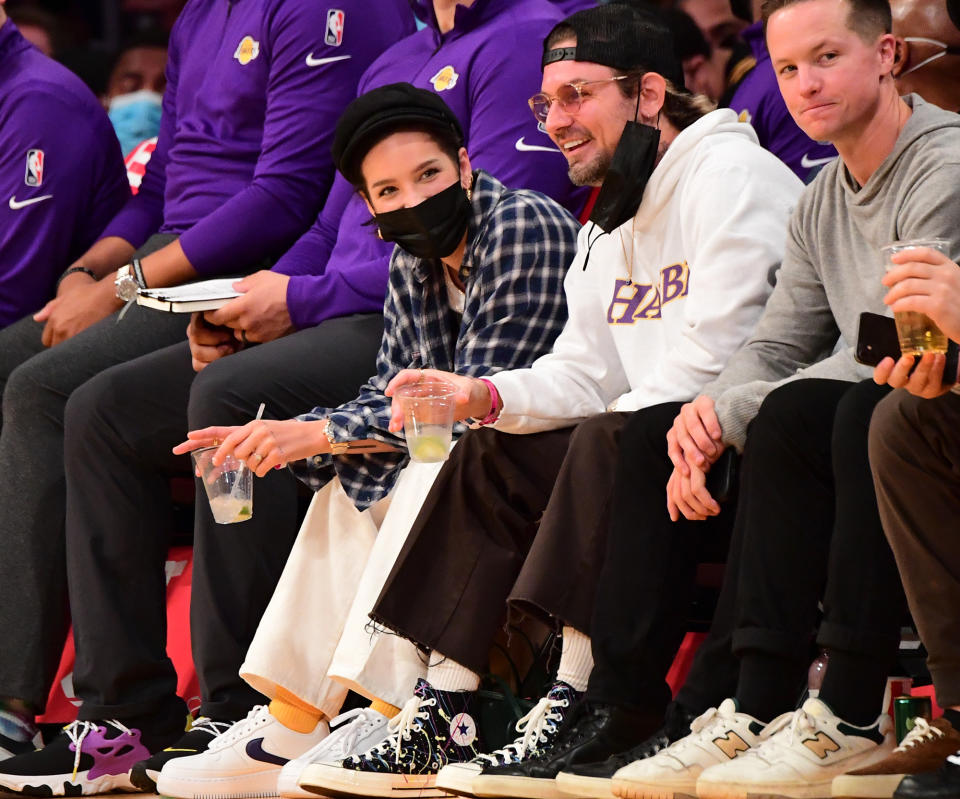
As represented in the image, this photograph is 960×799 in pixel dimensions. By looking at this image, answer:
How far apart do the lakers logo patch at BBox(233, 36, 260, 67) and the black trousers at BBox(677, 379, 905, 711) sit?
2.19 m

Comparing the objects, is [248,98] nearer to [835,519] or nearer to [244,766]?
[244,766]

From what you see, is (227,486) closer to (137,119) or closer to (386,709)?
(386,709)

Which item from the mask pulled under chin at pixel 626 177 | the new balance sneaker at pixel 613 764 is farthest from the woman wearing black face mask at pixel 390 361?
the new balance sneaker at pixel 613 764

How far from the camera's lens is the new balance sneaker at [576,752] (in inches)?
91.7

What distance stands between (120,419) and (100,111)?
1.39 meters

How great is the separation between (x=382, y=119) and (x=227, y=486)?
0.83m

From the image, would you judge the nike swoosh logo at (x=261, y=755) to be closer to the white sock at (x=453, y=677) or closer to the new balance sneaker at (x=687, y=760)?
the white sock at (x=453, y=677)

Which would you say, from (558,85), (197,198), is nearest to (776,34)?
(558,85)

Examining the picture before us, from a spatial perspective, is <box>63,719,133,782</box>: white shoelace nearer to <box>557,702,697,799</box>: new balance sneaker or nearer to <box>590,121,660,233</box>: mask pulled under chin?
<box>557,702,697,799</box>: new balance sneaker

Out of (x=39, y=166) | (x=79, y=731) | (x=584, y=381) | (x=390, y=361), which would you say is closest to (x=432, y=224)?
(x=390, y=361)

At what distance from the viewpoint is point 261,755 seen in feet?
9.81

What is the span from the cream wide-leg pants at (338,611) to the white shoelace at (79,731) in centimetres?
46

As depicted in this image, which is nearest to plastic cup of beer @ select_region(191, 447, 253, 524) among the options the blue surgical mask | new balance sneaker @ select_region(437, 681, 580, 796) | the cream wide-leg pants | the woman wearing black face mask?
the woman wearing black face mask

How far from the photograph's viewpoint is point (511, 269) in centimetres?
303
